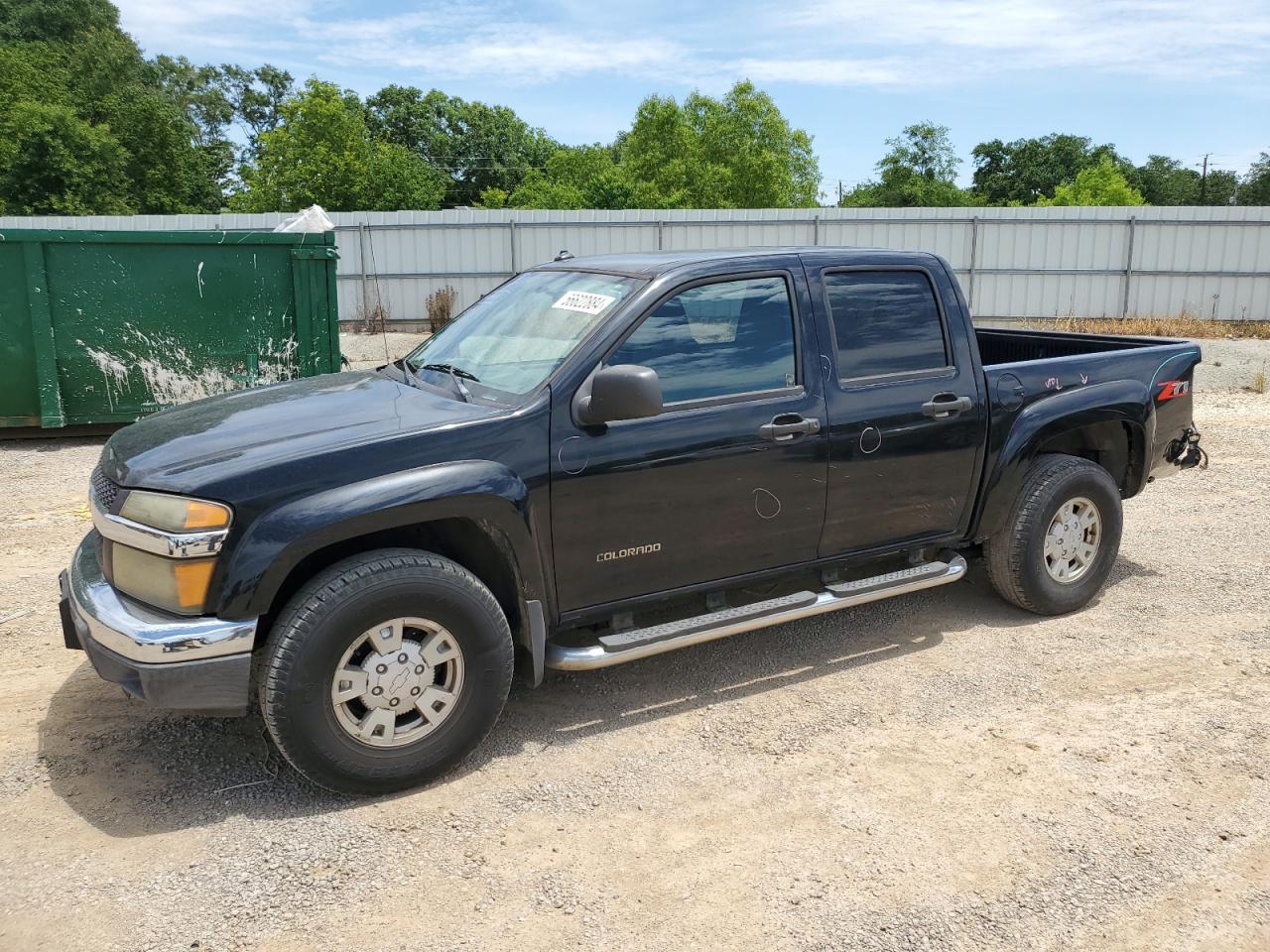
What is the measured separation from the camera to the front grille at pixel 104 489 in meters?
3.30

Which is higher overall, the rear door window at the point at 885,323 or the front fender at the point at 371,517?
the rear door window at the point at 885,323

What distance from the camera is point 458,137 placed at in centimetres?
7244

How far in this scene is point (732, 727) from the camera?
3.93m

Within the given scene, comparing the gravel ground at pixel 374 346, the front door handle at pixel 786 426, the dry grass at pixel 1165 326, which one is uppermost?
the front door handle at pixel 786 426

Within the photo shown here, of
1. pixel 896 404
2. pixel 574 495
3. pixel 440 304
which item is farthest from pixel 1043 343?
pixel 440 304

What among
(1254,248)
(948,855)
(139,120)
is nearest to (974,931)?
(948,855)

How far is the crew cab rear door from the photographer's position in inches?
165

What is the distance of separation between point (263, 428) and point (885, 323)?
2.65 m

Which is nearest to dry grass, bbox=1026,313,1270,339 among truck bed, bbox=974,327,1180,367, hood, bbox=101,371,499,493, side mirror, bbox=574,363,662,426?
truck bed, bbox=974,327,1180,367

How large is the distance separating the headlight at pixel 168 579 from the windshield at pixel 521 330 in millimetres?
1227

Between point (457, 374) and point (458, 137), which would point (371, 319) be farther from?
point (458, 137)

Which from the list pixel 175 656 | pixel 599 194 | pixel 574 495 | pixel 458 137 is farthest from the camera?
pixel 458 137

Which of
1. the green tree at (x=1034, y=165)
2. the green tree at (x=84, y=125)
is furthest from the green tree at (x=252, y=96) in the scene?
the green tree at (x=1034, y=165)

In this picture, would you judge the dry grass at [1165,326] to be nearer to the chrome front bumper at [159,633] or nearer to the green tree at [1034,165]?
the chrome front bumper at [159,633]
